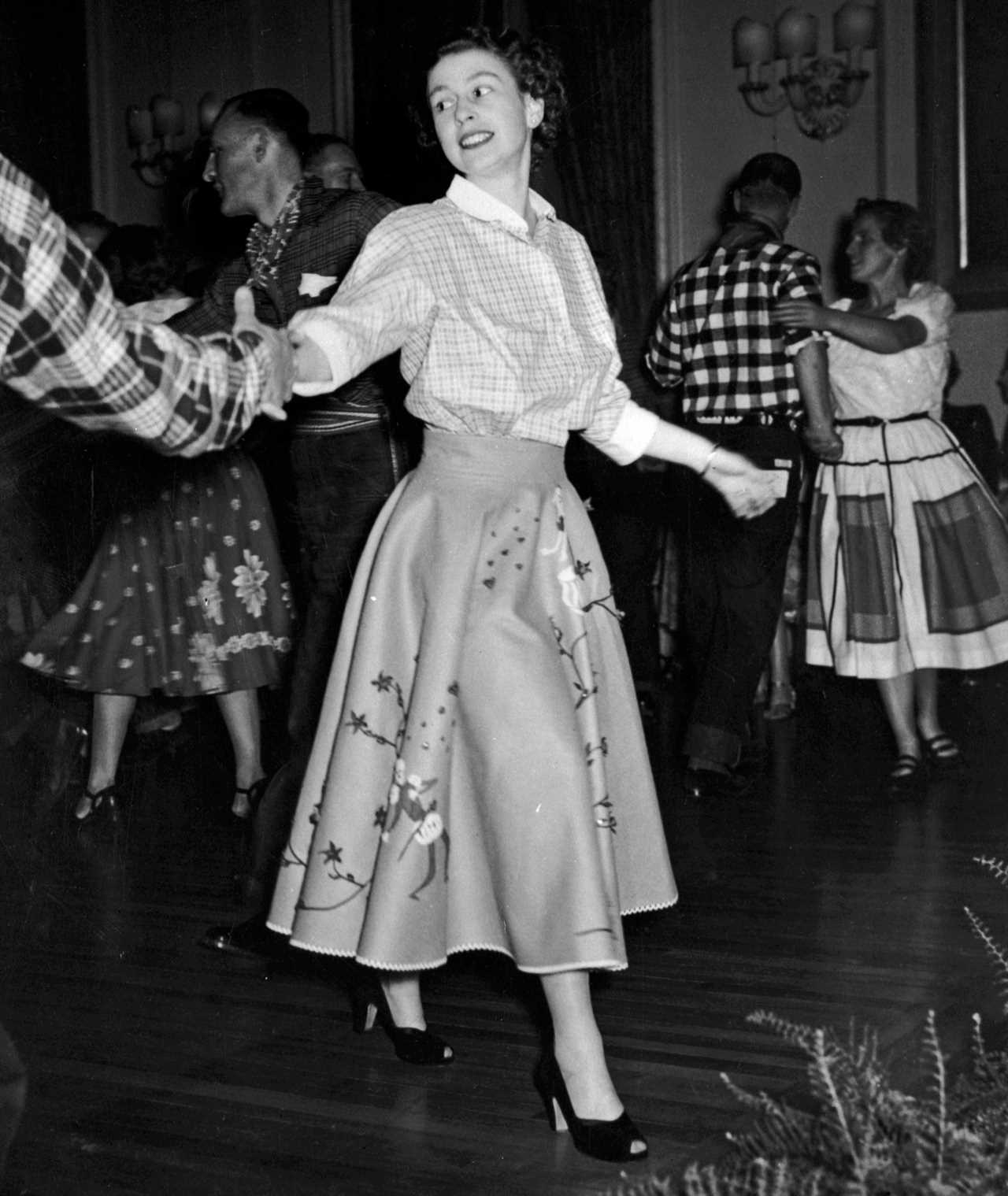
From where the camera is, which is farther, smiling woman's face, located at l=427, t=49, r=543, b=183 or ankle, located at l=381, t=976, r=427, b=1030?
ankle, located at l=381, t=976, r=427, b=1030

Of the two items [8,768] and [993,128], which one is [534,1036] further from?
[993,128]

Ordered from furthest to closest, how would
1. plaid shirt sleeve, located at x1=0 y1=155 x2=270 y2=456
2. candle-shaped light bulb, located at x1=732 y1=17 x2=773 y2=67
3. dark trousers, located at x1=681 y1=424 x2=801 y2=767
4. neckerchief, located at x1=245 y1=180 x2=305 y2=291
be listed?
candle-shaped light bulb, located at x1=732 y1=17 x2=773 y2=67 < dark trousers, located at x1=681 y1=424 x2=801 y2=767 < neckerchief, located at x1=245 y1=180 x2=305 y2=291 < plaid shirt sleeve, located at x1=0 y1=155 x2=270 y2=456

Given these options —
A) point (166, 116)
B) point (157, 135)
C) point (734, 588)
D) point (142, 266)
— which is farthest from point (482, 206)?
point (157, 135)

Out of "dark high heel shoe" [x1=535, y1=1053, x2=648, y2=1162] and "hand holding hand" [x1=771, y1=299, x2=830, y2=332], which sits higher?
"hand holding hand" [x1=771, y1=299, x2=830, y2=332]

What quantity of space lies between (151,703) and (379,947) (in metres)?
2.98

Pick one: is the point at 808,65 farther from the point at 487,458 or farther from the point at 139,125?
the point at 487,458

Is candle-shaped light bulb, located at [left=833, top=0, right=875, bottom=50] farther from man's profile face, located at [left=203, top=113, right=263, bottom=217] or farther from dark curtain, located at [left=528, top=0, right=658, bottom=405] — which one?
man's profile face, located at [left=203, top=113, right=263, bottom=217]

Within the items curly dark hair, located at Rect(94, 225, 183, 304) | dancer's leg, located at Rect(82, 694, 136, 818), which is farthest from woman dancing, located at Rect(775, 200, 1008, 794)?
dancer's leg, located at Rect(82, 694, 136, 818)

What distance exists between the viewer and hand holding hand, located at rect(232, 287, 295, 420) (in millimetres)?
1640

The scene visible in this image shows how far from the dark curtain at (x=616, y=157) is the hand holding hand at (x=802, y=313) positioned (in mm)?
2835

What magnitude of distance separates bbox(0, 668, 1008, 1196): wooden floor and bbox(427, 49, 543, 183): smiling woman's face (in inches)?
47.4

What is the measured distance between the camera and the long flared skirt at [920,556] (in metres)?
4.27

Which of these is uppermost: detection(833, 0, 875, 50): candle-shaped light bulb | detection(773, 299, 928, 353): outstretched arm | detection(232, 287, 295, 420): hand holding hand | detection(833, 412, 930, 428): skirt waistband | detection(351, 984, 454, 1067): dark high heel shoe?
detection(833, 0, 875, 50): candle-shaped light bulb

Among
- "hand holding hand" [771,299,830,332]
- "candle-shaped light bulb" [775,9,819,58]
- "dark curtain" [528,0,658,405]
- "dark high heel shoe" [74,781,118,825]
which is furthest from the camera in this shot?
"dark curtain" [528,0,658,405]
